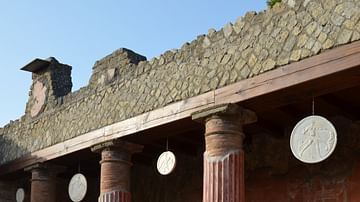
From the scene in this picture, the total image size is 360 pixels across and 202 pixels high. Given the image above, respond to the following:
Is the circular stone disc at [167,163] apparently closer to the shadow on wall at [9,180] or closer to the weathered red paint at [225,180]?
the weathered red paint at [225,180]

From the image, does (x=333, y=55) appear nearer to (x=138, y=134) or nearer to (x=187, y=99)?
(x=187, y=99)

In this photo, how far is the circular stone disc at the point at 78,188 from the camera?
1185 cm

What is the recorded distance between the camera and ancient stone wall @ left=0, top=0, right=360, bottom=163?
26.3 feet

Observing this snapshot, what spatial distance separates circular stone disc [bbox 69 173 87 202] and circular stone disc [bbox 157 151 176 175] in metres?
2.14

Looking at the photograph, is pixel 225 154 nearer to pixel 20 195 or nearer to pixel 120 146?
pixel 120 146

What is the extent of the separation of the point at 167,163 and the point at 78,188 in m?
2.50

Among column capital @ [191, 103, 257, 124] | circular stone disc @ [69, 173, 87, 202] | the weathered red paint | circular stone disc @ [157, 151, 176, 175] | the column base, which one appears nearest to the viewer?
the weathered red paint

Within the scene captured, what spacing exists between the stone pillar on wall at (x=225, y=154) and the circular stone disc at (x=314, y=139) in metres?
0.94

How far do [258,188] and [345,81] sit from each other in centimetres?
353

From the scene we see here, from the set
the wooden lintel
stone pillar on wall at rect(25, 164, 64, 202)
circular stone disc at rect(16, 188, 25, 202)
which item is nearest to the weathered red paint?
the wooden lintel

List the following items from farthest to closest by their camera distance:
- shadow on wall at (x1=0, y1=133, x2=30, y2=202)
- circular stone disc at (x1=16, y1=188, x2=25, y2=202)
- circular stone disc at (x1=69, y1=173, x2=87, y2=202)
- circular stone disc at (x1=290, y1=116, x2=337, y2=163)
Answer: shadow on wall at (x1=0, y1=133, x2=30, y2=202) → circular stone disc at (x1=16, y1=188, x2=25, y2=202) → circular stone disc at (x1=69, y1=173, x2=87, y2=202) → circular stone disc at (x1=290, y1=116, x2=337, y2=163)

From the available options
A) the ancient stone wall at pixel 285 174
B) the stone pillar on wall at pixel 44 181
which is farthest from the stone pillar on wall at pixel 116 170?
the stone pillar on wall at pixel 44 181

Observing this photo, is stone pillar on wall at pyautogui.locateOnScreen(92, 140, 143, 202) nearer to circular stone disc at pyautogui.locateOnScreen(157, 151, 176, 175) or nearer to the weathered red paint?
circular stone disc at pyautogui.locateOnScreen(157, 151, 176, 175)

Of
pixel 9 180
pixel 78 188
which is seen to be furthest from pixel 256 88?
pixel 9 180
